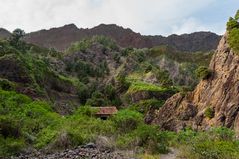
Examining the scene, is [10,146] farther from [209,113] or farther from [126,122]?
[209,113]

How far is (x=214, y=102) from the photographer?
53406 millimetres

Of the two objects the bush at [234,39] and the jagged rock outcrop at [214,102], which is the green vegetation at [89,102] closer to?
the bush at [234,39]

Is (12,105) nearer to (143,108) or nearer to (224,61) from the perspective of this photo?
(224,61)

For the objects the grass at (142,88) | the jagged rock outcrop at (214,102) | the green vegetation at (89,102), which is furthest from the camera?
the grass at (142,88)

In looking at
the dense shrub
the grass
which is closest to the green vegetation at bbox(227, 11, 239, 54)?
the grass

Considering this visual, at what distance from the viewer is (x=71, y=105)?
81938 mm

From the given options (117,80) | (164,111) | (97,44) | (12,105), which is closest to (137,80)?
(117,80)

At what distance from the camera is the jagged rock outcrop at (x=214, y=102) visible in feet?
165

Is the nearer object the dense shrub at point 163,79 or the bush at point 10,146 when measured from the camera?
the bush at point 10,146

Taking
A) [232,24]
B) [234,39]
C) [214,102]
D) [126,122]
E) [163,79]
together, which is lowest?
[163,79]

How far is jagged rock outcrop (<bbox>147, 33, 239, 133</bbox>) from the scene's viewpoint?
5019 centimetres

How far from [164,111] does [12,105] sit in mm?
34396

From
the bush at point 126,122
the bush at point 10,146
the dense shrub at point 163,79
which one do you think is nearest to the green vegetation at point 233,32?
the bush at point 126,122

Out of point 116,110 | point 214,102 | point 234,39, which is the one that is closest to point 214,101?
point 214,102
